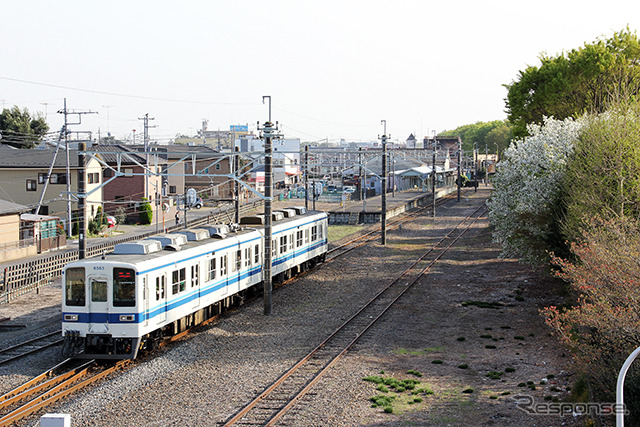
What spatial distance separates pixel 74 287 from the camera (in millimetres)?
14648

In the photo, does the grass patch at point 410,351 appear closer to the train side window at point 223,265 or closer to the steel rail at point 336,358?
the steel rail at point 336,358

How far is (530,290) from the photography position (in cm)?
2373

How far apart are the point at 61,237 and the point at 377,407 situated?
2836cm

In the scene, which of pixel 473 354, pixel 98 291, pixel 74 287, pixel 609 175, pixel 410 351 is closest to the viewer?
pixel 98 291

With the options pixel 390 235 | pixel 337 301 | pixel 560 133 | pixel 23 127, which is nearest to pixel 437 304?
pixel 337 301

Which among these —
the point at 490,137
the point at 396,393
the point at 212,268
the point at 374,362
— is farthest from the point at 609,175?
the point at 490,137

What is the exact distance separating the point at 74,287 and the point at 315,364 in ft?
18.7

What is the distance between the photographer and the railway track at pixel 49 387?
37.4 ft

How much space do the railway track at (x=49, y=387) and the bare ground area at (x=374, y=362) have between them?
1.57 feet

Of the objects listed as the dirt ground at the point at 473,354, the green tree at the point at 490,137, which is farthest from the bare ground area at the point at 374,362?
the green tree at the point at 490,137

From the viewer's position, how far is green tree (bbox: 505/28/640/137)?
36094 mm

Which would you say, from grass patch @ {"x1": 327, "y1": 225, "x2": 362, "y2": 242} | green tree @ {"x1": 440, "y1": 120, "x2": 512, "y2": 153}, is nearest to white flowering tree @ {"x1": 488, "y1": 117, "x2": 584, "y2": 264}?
grass patch @ {"x1": 327, "y1": 225, "x2": 362, "y2": 242}

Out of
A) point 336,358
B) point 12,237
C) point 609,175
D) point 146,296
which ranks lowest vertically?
point 336,358

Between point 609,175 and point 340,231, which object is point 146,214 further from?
point 609,175
